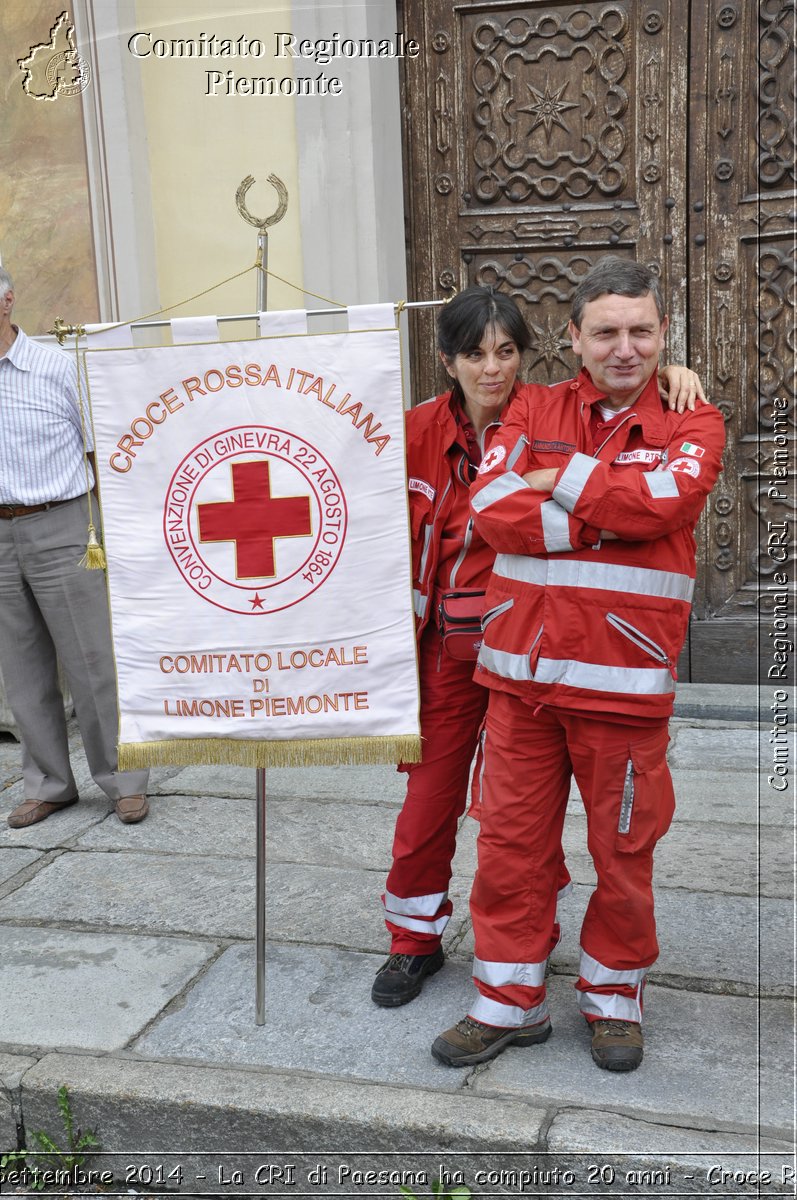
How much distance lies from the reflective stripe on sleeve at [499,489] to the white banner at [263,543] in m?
0.24

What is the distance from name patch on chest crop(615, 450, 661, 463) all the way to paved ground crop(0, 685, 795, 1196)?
4.54 feet

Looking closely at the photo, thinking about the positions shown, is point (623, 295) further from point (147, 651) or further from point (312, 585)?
point (147, 651)

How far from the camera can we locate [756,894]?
3660 millimetres

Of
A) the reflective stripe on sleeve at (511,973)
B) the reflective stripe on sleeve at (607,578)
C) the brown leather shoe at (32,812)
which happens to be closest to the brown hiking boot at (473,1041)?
the reflective stripe on sleeve at (511,973)

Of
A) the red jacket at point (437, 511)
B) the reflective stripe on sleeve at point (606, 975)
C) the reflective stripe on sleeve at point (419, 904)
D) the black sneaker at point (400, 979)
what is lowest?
the black sneaker at point (400, 979)

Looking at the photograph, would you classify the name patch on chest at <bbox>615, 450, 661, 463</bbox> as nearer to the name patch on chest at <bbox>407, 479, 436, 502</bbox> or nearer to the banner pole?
the name patch on chest at <bbox>407, 479, 436, 502</bbox>

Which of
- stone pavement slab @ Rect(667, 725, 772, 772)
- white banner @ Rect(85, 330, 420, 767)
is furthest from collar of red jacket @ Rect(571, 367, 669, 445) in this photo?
stone pavement slab @ Rect(667, 725, 772, 772)

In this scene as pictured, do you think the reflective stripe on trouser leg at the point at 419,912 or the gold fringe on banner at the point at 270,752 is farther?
the reflective stripe on trouser leg at the point at 419,912

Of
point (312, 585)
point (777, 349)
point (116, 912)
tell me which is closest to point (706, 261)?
point (777, 349)

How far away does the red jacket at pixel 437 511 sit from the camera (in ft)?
9.86

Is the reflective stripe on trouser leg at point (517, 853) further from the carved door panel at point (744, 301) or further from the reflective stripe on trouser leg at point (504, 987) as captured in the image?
the carved door panel at point (744, 301)

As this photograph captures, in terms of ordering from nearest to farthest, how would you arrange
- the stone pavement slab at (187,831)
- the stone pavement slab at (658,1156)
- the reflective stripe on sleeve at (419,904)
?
1. the stone pavement slab at (658,1156)
2. the reflective stripe on sleeve at (419,904)
3. the stone pavement slab at (187,831)

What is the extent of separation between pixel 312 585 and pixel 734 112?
3.42 metres

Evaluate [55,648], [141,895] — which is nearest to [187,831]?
[141,895]
